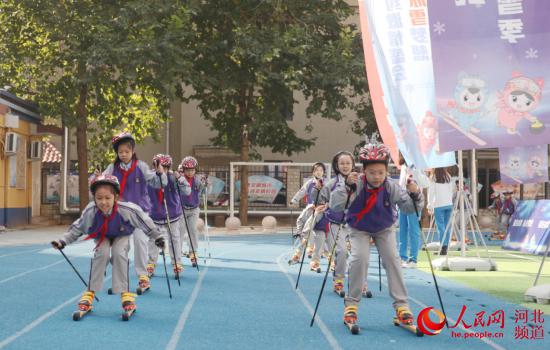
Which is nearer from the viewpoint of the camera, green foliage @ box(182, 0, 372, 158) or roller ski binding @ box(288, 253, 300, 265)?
roller ski binding @ box(288, 253, 300, 265)

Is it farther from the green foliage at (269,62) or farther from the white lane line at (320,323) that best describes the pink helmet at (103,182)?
the green foliage at (269,62)

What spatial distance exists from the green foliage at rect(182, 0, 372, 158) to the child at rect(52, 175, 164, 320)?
18.1 m

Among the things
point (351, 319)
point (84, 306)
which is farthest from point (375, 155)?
point (84, 306)

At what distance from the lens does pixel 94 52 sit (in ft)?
80.6

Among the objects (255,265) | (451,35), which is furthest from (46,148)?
(451,35)

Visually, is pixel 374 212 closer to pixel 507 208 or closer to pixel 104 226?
pixel 104 226

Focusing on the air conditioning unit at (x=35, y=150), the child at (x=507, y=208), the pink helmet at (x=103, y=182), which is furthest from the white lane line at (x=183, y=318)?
the air conditioning unit at (x=35, y=150)

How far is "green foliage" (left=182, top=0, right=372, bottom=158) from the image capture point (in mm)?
26703

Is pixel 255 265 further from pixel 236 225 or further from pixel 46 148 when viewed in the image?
pixel 46 148

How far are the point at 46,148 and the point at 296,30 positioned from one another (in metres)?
13.9

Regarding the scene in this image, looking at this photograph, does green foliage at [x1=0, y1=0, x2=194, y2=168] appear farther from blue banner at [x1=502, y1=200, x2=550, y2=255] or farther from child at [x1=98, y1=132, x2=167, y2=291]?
child at [x1=98, y1=132, x2=167, y2=291]

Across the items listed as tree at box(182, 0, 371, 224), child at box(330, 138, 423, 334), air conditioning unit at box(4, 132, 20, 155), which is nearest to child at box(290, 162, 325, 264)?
child at box(330, 138, 423, 334)

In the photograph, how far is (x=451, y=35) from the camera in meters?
10.2

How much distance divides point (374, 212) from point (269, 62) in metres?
20.1
